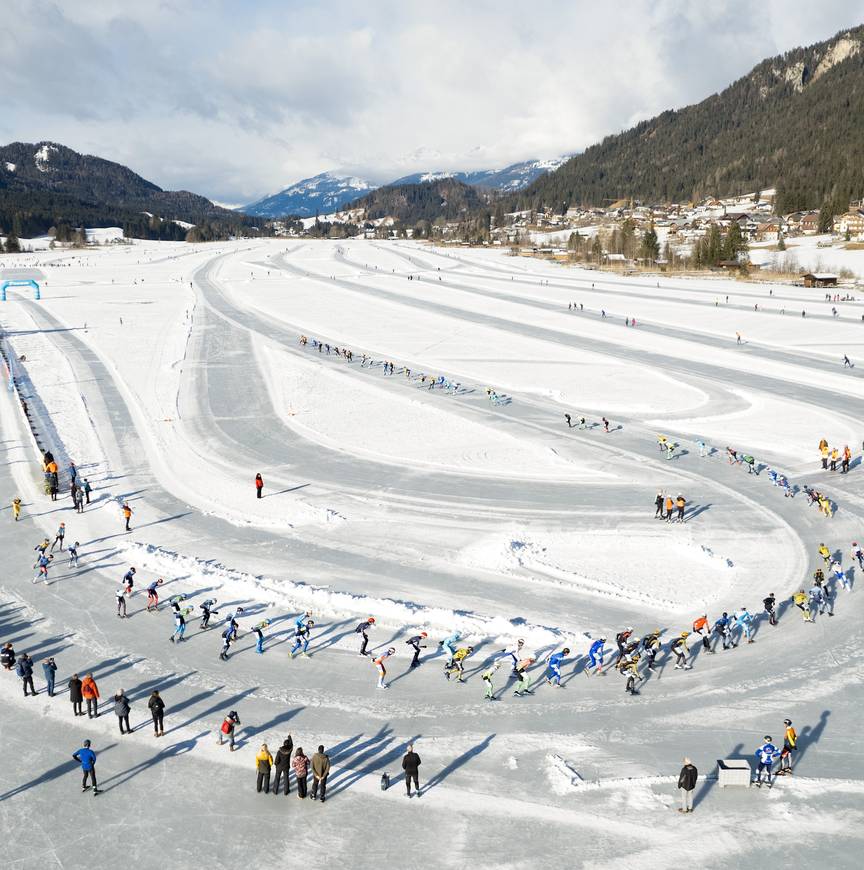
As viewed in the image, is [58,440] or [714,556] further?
[58,440]

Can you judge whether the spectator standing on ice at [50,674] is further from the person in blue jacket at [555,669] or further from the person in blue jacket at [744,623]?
the person in blue jacket at [744,623]

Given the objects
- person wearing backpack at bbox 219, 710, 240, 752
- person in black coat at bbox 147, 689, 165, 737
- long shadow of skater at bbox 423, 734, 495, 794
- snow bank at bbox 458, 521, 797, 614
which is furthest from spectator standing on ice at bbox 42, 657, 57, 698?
snow bank at bbox 458, 521, 797, 614

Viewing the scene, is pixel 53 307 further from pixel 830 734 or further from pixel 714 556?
pixel 830 734

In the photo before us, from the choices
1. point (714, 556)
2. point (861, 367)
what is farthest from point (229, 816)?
point (861, 367)

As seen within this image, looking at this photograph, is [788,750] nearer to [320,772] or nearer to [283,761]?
[320,772]

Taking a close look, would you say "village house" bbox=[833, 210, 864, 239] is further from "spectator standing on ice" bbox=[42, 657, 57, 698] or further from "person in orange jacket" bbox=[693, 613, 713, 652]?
"spectator standing on ice" bbox=[42, 657, 57, 698]

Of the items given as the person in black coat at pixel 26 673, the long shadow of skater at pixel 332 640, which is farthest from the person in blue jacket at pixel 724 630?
the person in black coat at pixel 26 673
